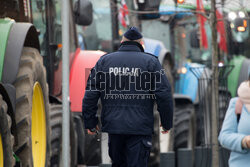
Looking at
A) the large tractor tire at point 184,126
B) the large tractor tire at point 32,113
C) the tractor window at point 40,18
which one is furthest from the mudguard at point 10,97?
the large tractor tire at point 184,126

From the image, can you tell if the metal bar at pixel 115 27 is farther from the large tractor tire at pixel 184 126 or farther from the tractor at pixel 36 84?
the large tractor tire at pixel 184 126

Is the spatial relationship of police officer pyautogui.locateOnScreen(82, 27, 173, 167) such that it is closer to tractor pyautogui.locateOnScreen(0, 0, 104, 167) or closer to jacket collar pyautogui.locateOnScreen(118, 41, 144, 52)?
jacket collar pyautogui.locateOnScreen(118, 41, 144, 52)

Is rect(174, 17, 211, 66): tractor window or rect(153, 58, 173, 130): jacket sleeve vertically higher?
rect(174, 17, 211, 66): tractor window

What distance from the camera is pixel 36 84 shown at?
22.8 ft

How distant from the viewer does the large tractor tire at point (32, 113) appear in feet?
20.4

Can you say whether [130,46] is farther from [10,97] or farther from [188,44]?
[188,44]

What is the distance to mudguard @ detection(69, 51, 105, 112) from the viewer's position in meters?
9.02

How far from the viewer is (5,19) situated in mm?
6824

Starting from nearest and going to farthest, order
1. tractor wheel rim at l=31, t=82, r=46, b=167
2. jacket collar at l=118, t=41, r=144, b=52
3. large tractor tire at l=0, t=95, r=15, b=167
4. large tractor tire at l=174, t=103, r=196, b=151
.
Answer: large tractor tire at l=0, t=95, r=15, b=167 < jacket collar at l=118, t=41, r=144, b=52 < tractor wheel rim at l=31, t=82, r=46, b=167 < large tractor tire at l=174, t=103, r=196, b=151

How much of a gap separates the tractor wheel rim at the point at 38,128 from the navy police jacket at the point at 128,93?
2.89 ft

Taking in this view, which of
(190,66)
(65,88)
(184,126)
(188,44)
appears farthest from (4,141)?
(188,44)

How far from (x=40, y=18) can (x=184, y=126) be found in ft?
14.9

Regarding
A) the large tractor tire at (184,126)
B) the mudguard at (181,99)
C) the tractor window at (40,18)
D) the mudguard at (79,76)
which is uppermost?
the tractor window at (40,18)

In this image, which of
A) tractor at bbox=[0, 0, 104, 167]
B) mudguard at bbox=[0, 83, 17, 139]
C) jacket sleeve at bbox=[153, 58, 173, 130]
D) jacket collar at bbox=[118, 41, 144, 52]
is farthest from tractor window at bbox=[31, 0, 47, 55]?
jacket sleeve at bbox=[153, 58, 173, 130]
